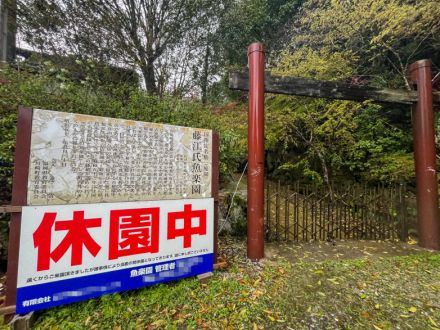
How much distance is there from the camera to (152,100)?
184 inches

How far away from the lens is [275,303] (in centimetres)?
237

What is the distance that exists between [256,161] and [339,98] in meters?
2.06

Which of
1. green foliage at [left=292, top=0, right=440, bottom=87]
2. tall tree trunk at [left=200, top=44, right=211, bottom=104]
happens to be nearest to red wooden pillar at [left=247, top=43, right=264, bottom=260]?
green foliage at [left=292, top=0, right=440, bottom=87]

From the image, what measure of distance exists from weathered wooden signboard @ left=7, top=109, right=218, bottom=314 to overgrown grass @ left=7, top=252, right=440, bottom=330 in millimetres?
204

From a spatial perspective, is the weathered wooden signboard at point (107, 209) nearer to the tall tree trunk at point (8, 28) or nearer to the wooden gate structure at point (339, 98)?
the wooden gate structure at point (339, 98)

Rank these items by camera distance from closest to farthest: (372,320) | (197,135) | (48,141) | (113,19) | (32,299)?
1. (32,299)
2. (48,141)
3. (372,320)
4. (197,135)
5. (113,19)

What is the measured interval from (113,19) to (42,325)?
725 cm

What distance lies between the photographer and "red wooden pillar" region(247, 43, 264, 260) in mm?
3218

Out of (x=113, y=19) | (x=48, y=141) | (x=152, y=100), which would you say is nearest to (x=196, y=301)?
(x=48, y=141)

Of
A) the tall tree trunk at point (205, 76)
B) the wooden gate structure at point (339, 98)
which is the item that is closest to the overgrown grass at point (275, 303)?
the wooden gate structure at point (339, 98)

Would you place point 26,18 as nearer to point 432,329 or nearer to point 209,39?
point 209,39

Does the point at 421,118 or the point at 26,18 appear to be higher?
the point at 26,18

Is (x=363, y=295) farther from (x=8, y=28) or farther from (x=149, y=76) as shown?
(x=8, y=28)

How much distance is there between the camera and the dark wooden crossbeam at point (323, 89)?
3424mm
